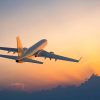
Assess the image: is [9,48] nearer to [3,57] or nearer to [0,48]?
[0,48]

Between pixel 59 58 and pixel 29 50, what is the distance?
1780 cm

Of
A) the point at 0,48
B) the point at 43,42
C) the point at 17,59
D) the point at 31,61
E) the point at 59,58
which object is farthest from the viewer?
the point at 43,42

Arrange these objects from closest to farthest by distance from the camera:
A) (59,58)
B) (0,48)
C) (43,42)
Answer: (59,58) → (0,48) → (43,42)

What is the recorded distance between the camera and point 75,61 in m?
155

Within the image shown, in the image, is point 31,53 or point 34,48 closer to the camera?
point 31,53

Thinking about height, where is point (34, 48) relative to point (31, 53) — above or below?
above

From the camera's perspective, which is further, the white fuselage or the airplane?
the white fuselage

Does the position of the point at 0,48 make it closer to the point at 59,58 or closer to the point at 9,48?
the point at 9,48

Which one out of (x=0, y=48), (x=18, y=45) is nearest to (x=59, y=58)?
(x=18, y=45)

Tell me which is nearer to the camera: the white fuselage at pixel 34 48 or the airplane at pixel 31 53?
the airplane at pixel 31 53

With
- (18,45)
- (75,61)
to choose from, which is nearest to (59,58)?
(75,61)

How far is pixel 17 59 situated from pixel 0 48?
2909cm

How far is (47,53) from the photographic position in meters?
172

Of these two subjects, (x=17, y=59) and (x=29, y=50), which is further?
(x=29, y=50)
